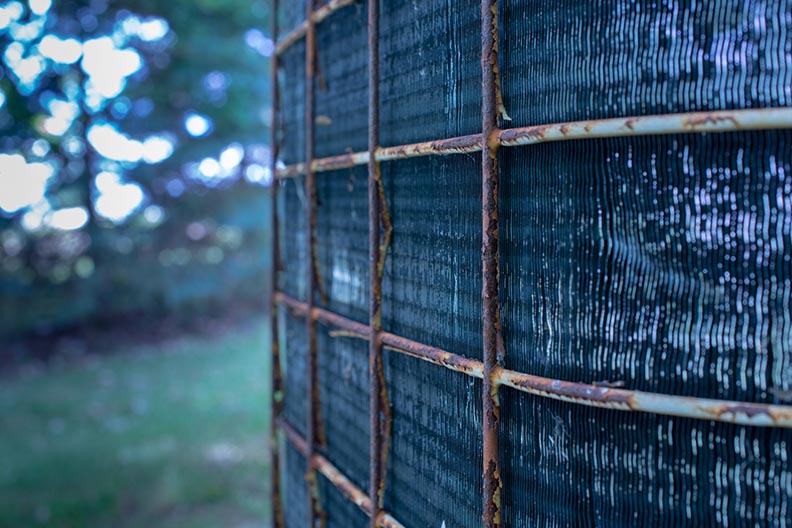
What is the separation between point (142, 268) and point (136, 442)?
5.46 m

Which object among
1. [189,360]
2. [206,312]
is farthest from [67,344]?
[206,312]

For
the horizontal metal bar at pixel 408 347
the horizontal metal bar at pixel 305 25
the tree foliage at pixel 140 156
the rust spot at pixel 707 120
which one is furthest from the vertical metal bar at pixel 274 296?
the tree foliage at pixel 140 156

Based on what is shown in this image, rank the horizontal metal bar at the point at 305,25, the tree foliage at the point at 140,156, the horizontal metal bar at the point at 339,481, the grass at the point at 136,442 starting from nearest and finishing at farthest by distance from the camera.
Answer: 1. the horizontal metal bar at the point at 339,481
2. the horizontal metal bar at the point at 305,25
3. the grass at the point at 136,442
4. the tree foliage at the point at 140,156

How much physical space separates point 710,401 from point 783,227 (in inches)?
16.2

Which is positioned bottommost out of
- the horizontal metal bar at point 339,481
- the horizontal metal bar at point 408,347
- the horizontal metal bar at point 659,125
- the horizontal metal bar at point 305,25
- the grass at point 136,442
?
the grass at point 136,442

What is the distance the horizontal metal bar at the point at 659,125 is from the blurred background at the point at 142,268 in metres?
5.43

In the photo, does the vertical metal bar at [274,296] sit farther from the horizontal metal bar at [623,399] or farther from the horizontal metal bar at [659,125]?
the horizontal metal bar at [659,125]

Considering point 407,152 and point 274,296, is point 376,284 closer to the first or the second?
point 407,152

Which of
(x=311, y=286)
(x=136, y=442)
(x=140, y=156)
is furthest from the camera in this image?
(x=140, y=156)

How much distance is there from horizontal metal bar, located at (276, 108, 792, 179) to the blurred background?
16.9 ft

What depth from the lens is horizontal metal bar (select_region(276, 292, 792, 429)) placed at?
5.17ft

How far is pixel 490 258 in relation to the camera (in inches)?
81.2

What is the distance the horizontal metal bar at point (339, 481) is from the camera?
2.68m

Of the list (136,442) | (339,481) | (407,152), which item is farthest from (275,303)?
(136,442)
